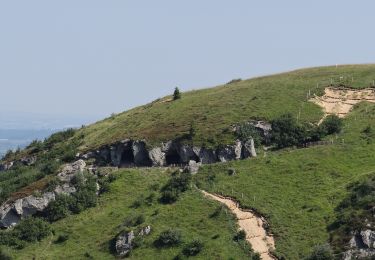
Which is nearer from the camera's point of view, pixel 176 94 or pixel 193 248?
pixel 193 248

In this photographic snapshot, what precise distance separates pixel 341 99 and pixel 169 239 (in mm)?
55486

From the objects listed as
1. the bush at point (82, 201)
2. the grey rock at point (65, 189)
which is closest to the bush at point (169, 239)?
the bush at point (82, 201)

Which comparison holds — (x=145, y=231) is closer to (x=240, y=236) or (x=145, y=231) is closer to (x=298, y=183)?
(x=240, y=236)

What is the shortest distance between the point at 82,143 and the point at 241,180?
132 feet

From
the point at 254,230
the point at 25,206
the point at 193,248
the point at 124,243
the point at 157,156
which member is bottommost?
the point at 254,230

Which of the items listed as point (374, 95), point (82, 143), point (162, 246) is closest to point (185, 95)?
point (82, 143)

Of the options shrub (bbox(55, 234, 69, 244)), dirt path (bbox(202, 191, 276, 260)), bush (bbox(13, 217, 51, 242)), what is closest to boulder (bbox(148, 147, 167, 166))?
dirt path (bbox(202, 191, 276, 260))

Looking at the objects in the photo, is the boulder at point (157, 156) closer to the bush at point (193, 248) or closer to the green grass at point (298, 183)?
the green grass at point (298, 183)

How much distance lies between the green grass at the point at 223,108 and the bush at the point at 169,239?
27.2 m

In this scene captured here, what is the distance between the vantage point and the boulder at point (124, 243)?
9031cm

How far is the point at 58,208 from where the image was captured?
10319 cm

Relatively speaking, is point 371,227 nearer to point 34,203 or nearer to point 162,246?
point 162,246

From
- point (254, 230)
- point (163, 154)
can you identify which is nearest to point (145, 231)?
point (254, 230)

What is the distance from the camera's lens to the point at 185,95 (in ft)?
501
